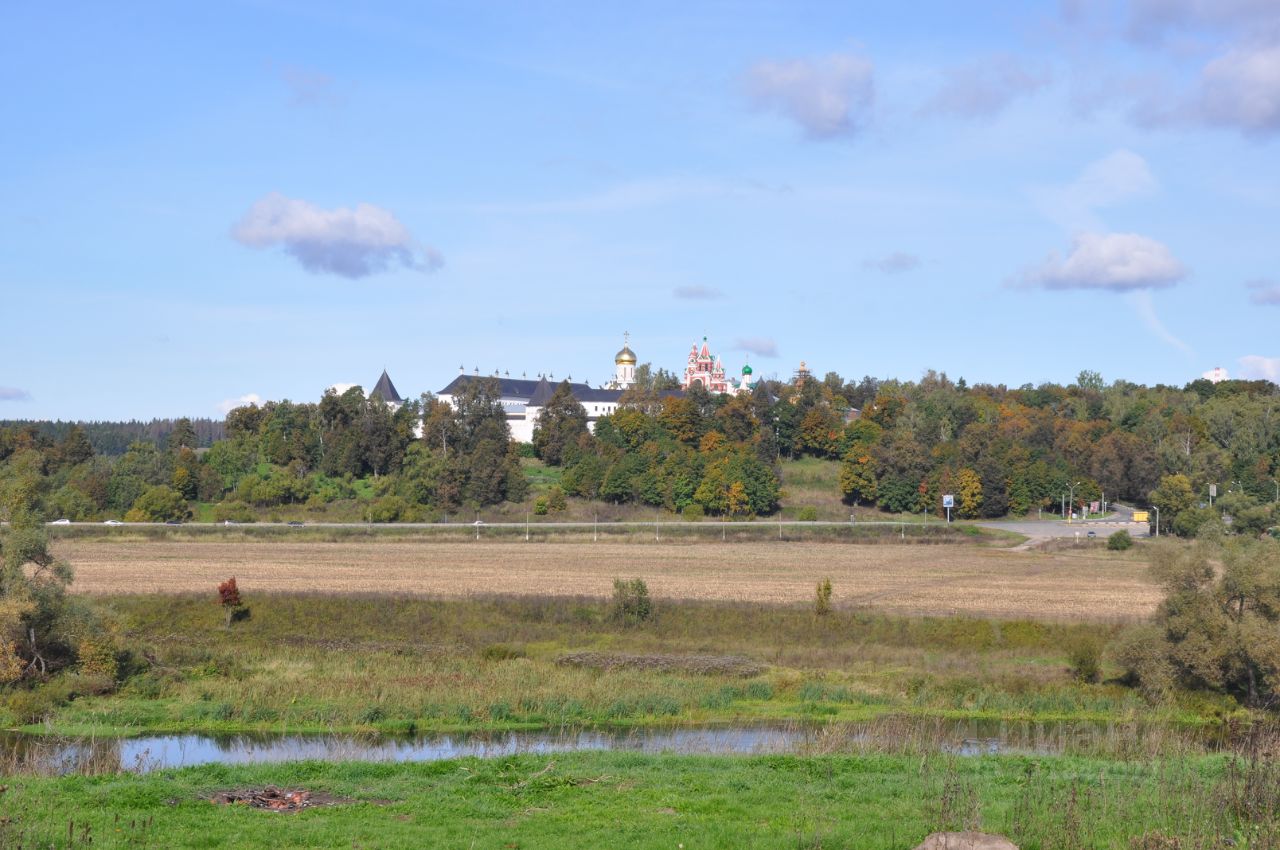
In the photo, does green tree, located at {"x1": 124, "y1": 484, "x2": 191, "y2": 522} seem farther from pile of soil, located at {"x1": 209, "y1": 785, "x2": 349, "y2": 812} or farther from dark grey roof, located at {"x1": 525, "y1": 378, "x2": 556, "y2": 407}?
pile of soil, located at {"x1": 209, "y1": 785, "x2": 349, "y2": 812}

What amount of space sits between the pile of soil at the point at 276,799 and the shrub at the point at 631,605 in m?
25.9

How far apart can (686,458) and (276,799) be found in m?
85.3

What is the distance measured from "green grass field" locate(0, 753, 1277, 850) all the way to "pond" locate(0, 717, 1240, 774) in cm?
167

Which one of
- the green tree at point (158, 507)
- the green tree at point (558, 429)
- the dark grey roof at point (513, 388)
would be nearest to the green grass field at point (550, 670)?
the green tree at point (158, 507)

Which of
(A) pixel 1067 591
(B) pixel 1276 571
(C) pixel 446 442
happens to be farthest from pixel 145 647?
(C) pixel 446 442

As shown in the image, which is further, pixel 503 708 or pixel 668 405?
pixel 668 405

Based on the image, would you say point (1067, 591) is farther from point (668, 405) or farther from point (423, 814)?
point (668, 405)

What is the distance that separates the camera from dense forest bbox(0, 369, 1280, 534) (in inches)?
3875

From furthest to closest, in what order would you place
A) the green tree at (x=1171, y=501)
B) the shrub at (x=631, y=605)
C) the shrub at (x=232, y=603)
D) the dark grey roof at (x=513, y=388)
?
the dark grey roof at (x=513, y=388) → the green tree at (x=1171, y=501) → the shrub at (x=232, y=603) → the shrub at (x=631, y=605)

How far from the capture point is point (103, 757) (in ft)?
68.7

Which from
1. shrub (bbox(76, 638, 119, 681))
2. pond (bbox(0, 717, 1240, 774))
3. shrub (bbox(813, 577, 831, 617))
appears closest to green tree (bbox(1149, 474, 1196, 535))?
shrub (bbox(813, 577, 831, 617))

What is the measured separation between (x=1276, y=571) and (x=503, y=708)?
62.0 feet

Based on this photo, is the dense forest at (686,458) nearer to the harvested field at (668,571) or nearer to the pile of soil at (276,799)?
the harvested field at (668,571)

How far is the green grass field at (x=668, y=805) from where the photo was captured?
14.7 m
